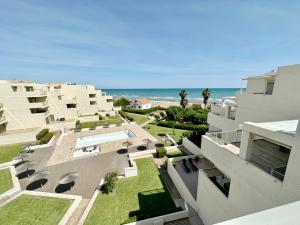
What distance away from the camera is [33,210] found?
11.4 meters

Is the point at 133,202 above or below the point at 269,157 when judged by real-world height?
below

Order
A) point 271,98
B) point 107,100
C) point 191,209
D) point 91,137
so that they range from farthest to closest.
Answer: point 107,100 < point 91,137 < point 191,209 < point 271,98

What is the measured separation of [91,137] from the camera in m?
27.5

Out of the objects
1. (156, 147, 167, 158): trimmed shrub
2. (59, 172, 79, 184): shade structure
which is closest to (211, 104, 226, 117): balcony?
(156, 147, 167, 158): trimmed shrub

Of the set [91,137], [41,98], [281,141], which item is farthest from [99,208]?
[41,98]

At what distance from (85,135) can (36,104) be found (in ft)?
39.1

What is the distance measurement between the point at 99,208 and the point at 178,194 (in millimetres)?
6852

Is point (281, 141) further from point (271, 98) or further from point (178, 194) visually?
point (178, 194)

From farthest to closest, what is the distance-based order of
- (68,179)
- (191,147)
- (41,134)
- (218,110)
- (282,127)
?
(41,134) < (191,147) < (218,110) < (68,179) < (282,127)

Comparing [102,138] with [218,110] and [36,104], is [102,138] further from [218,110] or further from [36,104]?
[218,110]

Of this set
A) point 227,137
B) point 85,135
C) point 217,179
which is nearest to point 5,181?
point 85,135

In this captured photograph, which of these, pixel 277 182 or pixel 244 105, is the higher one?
pixel 244 105

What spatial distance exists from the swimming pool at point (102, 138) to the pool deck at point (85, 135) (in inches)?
36.6

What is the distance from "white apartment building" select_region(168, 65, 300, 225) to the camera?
17.4 feet
